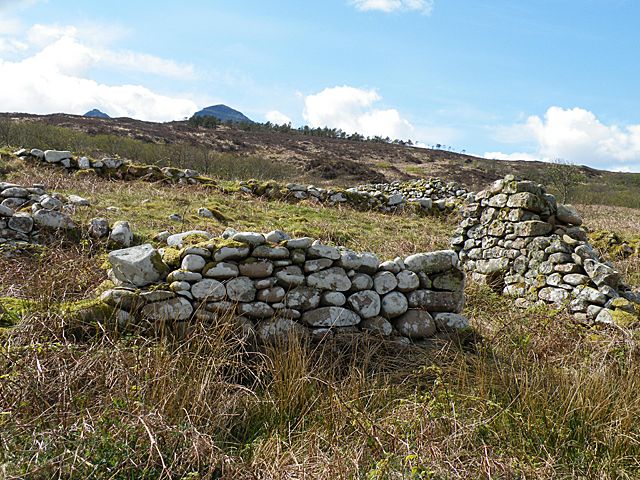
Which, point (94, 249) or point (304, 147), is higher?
point (304, 147)

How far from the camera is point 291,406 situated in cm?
327

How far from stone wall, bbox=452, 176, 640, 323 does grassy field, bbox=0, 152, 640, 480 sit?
1.52 meters

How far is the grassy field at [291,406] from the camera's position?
8.17ft

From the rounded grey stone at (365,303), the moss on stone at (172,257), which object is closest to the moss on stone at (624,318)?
the rounded grey stone at (365,303)

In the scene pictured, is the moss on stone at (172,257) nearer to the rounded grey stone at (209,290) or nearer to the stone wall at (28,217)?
the rounded grey stone at (209,290)

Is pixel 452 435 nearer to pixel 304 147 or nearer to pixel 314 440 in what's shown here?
pixel 314 440

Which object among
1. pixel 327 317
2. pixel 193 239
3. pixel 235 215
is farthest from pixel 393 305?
pixel 235 215

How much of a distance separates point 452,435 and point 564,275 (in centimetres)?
467

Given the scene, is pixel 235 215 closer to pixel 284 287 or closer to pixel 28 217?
pixel 28 217

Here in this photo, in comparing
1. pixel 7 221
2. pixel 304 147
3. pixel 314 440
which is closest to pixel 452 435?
pixel 314 440

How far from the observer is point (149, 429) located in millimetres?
2475

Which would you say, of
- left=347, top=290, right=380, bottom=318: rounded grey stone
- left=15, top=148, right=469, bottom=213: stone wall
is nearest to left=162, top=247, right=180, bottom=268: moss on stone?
left=347, top=290, right=380, bottom=318: rounded grey stone

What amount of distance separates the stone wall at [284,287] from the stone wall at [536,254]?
2351 millimetres

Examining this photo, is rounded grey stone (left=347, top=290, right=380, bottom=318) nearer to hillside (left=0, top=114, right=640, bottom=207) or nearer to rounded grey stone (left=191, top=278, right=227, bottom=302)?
rounded grey stone (left=191, top=278, right=227, bottom=302)
